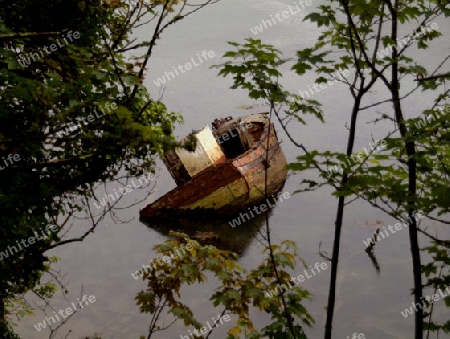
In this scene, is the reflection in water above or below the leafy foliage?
below

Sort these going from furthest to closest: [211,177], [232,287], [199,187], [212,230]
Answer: [212,230], [199,187], [211,177], [232,287]

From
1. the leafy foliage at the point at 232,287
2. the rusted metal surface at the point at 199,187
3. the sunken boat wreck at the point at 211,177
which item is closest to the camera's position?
the leafy foliage at the point at 232,287

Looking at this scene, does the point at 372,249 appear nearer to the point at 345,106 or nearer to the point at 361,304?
the point at 361,304

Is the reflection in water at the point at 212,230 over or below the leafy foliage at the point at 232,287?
below

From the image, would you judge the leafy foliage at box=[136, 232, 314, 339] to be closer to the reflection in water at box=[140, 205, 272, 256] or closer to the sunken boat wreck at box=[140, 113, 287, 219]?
the sunken boat wreck at box=[140, 113, 287, 219]

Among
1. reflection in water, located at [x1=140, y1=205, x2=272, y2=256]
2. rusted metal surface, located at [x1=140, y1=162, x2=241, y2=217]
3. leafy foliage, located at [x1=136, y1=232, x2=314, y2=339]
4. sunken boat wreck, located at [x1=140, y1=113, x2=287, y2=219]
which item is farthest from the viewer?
reflection in water, located at [x1=140, y1=205, x2=272, y2=256]

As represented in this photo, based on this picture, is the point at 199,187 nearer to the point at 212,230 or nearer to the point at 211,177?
the point at 211,177

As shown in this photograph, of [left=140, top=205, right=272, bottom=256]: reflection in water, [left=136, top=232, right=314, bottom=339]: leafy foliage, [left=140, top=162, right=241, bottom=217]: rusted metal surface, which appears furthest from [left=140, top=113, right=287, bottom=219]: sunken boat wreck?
[left=136, top=232, right=314, bottom=339]: leafy foliage

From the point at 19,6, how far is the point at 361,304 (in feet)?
45.6

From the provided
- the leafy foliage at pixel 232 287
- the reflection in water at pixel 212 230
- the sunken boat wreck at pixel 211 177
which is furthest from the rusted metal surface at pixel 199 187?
the leafy foliage at pixel 232 287

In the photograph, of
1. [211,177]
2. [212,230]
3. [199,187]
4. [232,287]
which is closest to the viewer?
[232,287]

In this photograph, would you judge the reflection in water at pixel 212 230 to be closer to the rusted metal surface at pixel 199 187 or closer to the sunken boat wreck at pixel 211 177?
the sunken boat wreck at pixel 211 177

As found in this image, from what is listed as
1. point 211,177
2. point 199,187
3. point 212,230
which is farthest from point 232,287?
point 212,230

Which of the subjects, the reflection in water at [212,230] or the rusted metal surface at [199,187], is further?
the reflection in water at [212,230]
